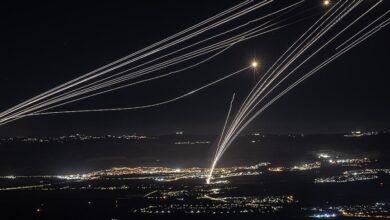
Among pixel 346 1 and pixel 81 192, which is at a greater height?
pixel 346 1

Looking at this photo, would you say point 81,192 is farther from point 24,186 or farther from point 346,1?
point 346,1

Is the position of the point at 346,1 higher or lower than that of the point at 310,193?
higher

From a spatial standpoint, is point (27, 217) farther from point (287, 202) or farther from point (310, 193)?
point (310, 193)

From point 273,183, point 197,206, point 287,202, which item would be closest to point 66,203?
point 197,206

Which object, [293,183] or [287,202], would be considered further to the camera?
[293,183]

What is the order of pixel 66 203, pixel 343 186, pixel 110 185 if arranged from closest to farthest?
pixel 66 203 < pixel 343 186 < pixel 110 185

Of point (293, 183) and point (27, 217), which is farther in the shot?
point (293, 183)

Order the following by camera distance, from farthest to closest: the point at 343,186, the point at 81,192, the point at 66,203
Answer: the point at 81,192 → the point at 343,186 → the point at 66,203

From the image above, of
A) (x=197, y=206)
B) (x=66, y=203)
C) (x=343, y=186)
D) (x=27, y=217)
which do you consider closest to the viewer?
(x=27, y=217)

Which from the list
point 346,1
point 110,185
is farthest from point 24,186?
point 346,1
